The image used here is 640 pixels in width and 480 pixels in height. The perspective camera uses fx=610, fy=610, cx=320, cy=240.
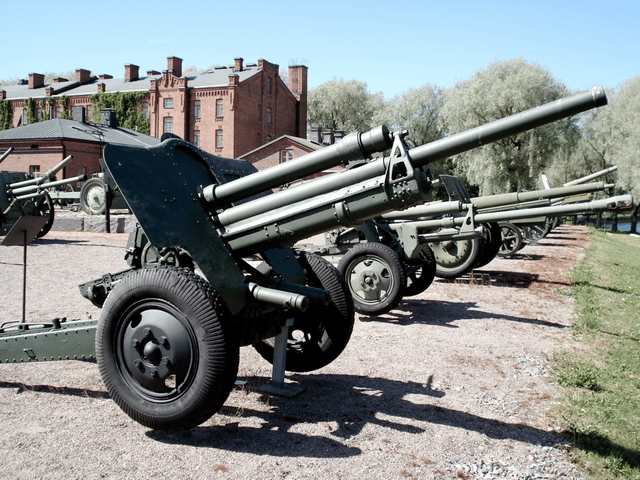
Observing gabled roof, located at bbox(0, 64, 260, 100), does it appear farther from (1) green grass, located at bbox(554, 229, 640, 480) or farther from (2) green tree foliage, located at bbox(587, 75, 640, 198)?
(1) green grass, located at bbox(554, 229, 640, 480)

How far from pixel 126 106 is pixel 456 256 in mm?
42353

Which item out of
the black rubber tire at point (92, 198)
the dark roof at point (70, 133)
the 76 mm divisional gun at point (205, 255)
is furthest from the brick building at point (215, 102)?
the 76 mm divisional gun at point (205, 255)

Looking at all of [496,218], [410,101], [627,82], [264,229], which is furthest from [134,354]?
[410,101]

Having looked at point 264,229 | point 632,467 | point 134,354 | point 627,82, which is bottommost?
point 632,467

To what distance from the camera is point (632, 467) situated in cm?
341

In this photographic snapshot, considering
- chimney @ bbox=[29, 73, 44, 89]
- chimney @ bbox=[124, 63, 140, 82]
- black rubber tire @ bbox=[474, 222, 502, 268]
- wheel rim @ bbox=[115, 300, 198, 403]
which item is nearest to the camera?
wheel rim @ bbox=[115, 300, 198, 403]

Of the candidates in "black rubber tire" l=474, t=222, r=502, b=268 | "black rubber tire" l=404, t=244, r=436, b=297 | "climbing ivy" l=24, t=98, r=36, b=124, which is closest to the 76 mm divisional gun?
"black rubber tire" l=404, t=244, r=436, b=297

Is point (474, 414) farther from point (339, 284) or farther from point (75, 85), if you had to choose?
point (75, 85)

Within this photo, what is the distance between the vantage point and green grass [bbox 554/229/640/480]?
3561 mm

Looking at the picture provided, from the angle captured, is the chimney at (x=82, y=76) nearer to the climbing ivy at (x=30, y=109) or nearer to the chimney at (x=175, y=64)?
the climbing ivy at (x=30, y=109)

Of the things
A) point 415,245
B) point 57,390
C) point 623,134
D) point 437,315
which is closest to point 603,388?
point 437,315

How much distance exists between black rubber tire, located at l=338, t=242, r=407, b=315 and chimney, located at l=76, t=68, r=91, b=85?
51.0 metres

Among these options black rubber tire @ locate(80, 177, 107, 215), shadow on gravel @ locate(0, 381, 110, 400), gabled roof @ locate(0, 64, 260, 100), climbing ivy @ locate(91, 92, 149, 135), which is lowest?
shadow on gravel @ locate(0, 381, 110, 400)

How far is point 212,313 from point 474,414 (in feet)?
6.76
